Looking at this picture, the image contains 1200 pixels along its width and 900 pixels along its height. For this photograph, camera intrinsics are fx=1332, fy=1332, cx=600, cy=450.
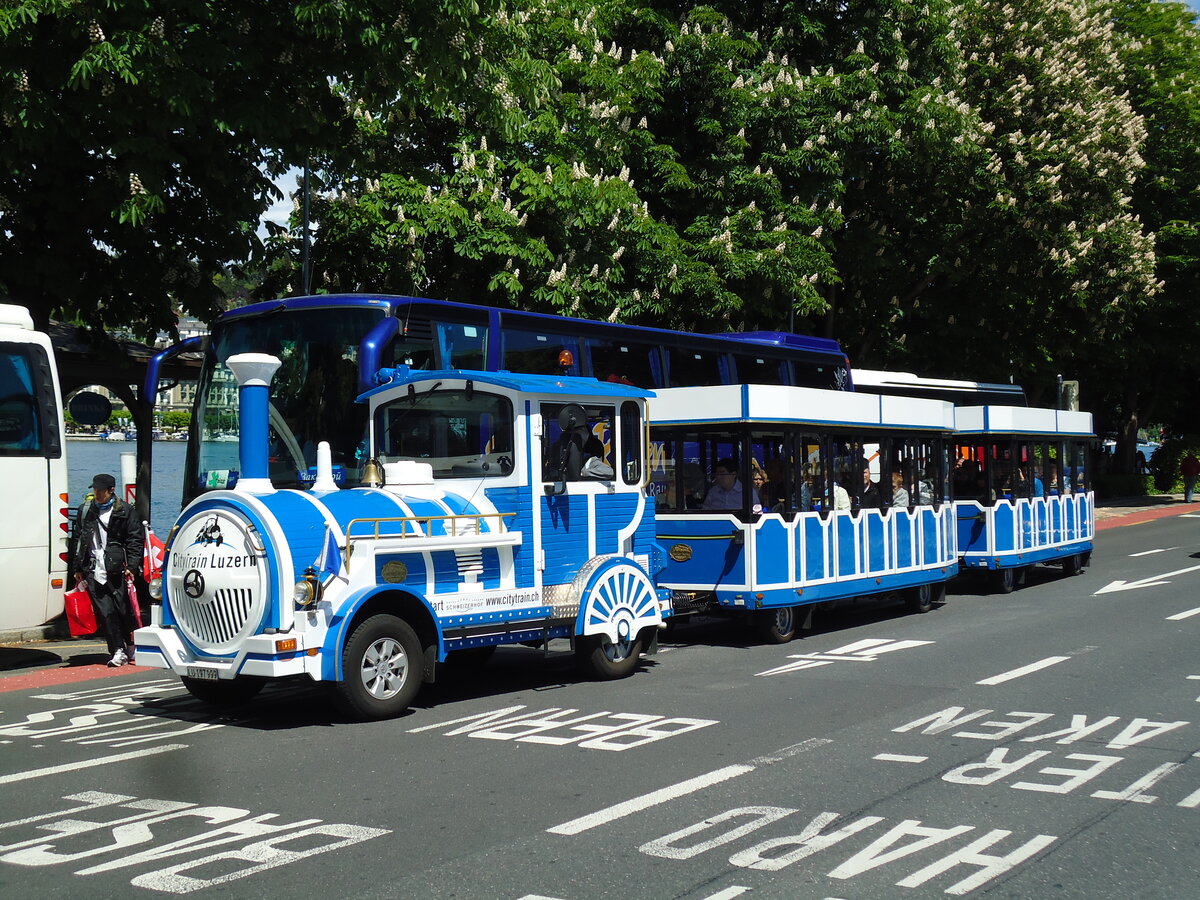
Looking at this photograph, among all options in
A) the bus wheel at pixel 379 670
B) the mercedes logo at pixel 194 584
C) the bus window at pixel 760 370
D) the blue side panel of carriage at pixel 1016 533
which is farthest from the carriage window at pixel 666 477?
the blue side panel of carriage at pixel 1016 533

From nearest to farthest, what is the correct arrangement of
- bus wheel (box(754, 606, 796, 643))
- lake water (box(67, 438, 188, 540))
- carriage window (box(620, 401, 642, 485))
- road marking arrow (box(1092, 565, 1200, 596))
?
carriage window (box(620, 401, 642, 485))
bus wheel (box(754, 606, 796, 643))
lake water (box(67, 438, 188, 540))
road marking arrow (box(1092, 565, 1200, 596))

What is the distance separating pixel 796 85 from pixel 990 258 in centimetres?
763

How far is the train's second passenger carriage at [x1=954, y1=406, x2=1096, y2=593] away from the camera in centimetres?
1984

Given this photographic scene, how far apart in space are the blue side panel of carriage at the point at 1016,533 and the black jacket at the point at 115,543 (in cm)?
1198

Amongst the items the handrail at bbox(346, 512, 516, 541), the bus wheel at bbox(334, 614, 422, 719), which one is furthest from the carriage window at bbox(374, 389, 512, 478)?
the bus wheel at bbox(334, 614, 422, 719)

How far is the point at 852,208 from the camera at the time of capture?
91.7ft

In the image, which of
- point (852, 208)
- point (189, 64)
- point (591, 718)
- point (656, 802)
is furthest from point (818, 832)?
point (852, 208)

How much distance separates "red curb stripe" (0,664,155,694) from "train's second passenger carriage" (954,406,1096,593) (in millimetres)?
12125

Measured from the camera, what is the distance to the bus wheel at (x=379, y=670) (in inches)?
372

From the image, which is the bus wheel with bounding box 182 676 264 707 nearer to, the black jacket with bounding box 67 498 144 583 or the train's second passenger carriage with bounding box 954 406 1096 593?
the black jacket with bounding box 67 498 144 583

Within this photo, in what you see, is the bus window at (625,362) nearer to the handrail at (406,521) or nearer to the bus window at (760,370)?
the bus window at (760,370)

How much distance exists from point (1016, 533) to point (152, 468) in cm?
1254

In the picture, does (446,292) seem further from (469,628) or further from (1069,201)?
(1069,201)

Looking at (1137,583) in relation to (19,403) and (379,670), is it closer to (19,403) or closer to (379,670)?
(379,670)
